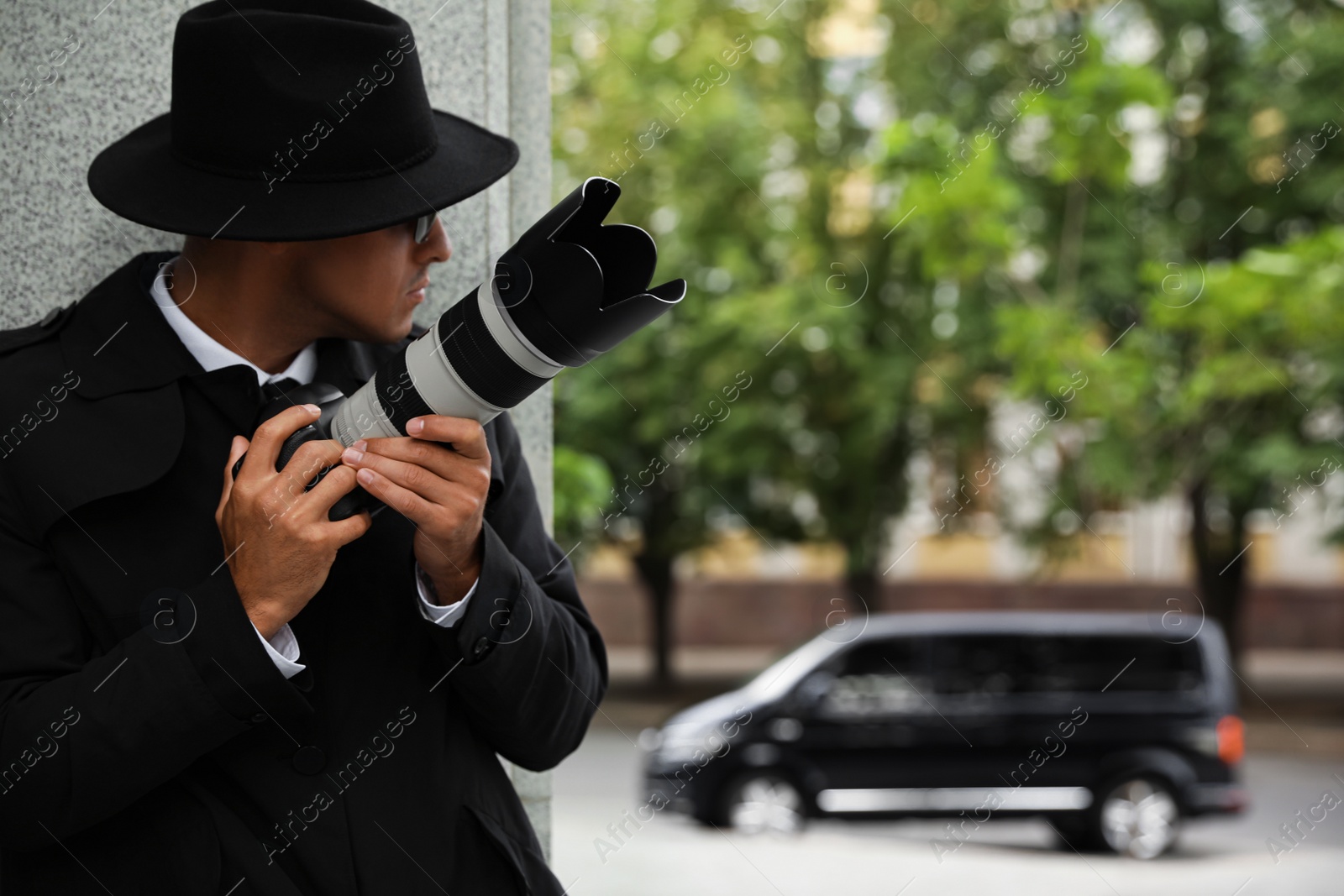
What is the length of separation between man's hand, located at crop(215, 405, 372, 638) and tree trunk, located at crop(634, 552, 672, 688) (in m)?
19.7

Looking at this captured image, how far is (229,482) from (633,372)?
15276 mm

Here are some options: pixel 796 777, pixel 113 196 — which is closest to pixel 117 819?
pixel 113 196

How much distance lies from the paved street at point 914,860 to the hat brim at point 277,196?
430cm

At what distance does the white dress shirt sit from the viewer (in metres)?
1.49

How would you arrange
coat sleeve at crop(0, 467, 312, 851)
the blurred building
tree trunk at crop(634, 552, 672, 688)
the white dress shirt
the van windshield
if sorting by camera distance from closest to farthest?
coat sleeve at crop(0, 467, 312, 851)
the white dress shirt
the van windshield
tree trunk at crop(634, 552, 672, 688)
the blurred building

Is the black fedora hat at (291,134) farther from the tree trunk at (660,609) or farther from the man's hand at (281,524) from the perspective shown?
the tree trunk at (660,609)

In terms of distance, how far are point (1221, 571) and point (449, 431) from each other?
18.6 m

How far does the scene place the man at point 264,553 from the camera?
4.57 ft

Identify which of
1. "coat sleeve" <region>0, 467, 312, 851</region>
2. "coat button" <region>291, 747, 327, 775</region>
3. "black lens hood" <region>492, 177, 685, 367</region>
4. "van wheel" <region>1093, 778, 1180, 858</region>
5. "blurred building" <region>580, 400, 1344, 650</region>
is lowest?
"blurred building" <region>580, 400, 1344, 650</region>

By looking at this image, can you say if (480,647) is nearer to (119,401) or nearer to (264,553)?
(264,553)

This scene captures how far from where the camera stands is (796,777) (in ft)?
33.2

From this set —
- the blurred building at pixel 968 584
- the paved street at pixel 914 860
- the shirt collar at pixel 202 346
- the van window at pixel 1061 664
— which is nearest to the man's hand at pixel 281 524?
the shirt collar at pixel 202 346

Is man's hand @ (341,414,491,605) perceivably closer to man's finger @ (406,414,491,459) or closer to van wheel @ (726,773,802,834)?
man's finger @ (406,414,491,459)

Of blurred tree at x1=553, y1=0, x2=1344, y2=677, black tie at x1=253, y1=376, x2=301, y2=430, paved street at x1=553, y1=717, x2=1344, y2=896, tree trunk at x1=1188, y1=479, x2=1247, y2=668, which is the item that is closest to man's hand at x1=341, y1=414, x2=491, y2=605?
black tie at x1=253, y1=376, x2=301, y2=430
